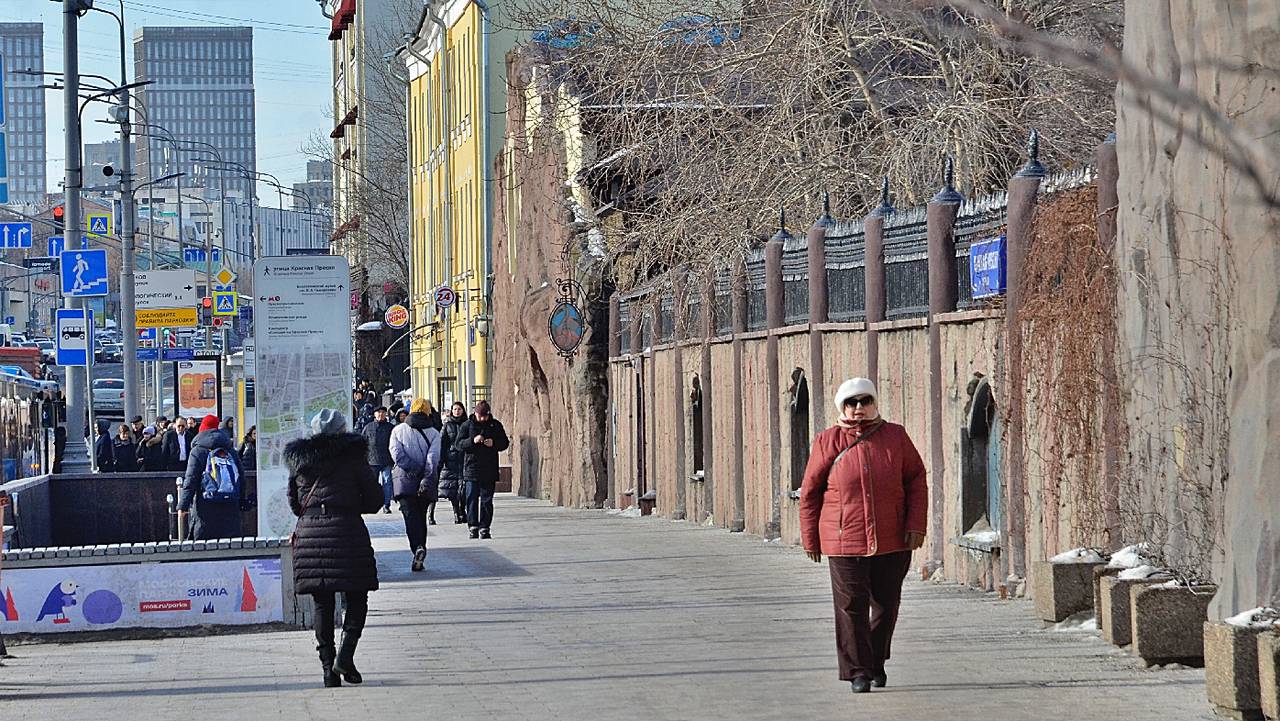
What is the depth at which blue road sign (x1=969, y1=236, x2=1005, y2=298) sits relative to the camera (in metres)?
14.8

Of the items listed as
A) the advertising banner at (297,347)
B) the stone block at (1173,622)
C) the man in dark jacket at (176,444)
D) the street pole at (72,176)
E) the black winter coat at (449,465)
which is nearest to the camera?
the stone block at (1173,622)

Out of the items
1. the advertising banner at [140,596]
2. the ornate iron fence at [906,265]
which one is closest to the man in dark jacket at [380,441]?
the ornate iron fence at [906,265]

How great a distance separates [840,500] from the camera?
10578 millimetres

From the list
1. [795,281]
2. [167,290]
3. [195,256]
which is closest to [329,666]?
[795,281]

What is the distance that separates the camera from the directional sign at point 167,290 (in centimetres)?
3738

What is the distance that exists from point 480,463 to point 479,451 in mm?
279

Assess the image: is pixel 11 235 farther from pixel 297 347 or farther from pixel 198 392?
pixel 297 347

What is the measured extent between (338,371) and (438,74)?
39986mm

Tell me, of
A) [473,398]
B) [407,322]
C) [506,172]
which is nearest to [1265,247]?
[506,172]

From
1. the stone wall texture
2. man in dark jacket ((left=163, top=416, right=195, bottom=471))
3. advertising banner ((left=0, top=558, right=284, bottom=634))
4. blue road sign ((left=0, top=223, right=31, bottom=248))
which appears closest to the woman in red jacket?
the stone wall texture

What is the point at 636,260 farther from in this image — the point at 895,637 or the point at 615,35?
the point at 895,637

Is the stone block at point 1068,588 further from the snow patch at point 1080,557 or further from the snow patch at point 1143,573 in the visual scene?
the snow patch at point 1143,573

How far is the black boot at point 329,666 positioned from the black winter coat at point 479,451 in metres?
11.6

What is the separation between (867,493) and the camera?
10484 millimetres
